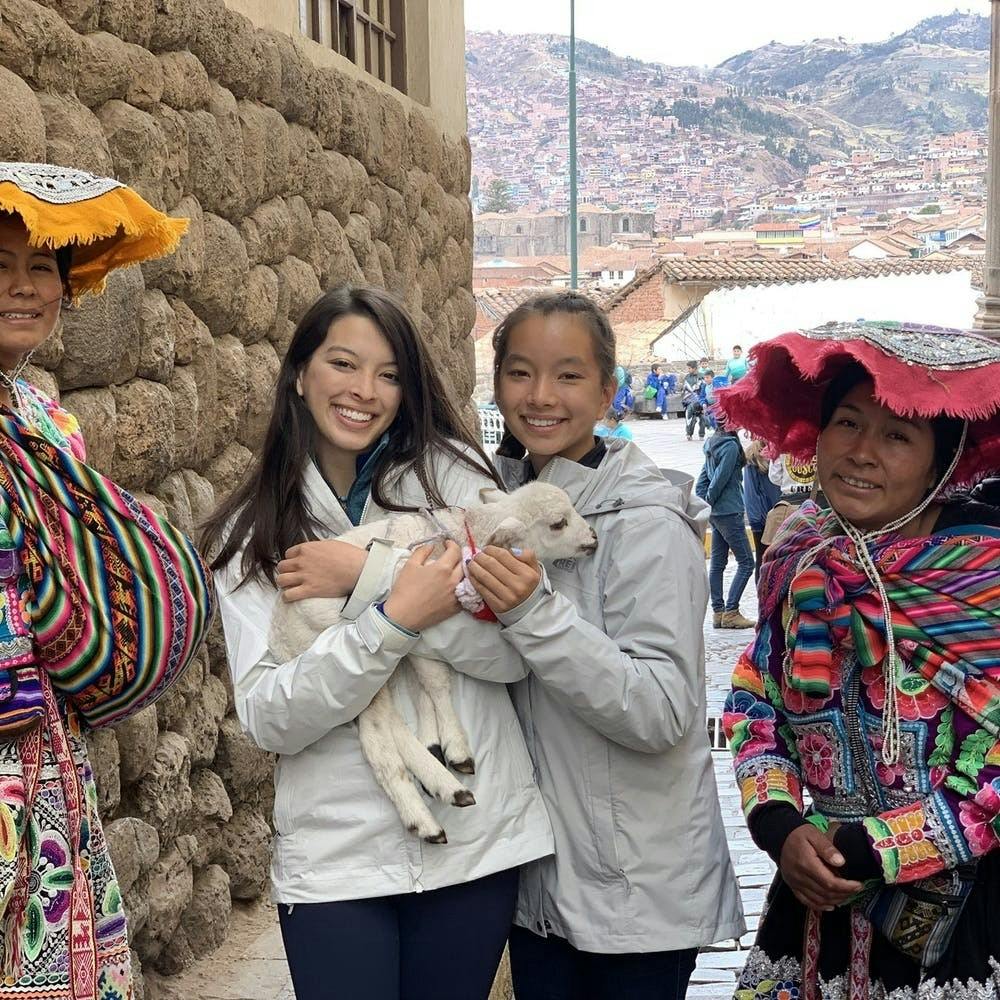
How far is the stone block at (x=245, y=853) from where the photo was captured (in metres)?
4.68

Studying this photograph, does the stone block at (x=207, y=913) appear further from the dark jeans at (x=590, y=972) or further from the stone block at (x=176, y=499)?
the dark jeans at (x=590, y=972)

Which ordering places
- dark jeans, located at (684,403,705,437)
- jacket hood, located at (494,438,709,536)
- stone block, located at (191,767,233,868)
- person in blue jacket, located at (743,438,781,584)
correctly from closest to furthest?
1. jacket hood, located at (494,438,709,536)
2. stone block, located at (191,767,233,868)
3. person in blue jacket, located at (743,438,781,584)
4. dark jeans, located at (684,403,705,437)

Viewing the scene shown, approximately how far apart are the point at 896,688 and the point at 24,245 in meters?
1.71

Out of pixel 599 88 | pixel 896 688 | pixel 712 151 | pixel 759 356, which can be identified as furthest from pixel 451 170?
pixel 599 88

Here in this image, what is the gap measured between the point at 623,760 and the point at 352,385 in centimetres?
88

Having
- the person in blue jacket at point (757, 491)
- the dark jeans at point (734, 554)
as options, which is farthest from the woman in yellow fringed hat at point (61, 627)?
the dark jeans at point (734, 554)

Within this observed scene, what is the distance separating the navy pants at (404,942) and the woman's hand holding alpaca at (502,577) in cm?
51

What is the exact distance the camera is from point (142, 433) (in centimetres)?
390

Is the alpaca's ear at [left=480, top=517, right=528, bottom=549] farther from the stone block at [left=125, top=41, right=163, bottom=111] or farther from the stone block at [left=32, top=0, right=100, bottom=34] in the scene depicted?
the stone block at [left=125, top=41, right=163, bottom=111]

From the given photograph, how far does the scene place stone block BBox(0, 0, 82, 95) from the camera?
10.4ft

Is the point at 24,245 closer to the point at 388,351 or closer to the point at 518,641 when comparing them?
the point at 388,351

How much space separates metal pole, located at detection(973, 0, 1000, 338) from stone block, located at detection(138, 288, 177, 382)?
740 cm

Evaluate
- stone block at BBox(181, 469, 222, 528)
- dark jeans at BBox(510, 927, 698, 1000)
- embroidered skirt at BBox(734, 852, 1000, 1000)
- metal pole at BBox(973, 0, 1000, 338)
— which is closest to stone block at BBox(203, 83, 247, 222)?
stone block at BBox(181, 469, 222, 528)

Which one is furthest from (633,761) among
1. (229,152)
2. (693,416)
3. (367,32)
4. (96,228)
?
(693,416)
